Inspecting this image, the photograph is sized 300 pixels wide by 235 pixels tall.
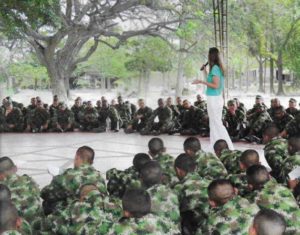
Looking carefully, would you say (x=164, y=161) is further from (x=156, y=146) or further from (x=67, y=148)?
(x=67, y=148)

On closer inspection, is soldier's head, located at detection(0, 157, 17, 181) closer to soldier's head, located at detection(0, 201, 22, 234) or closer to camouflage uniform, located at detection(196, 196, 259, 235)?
soldier's head, located at detection(0, 201, 22, 234)

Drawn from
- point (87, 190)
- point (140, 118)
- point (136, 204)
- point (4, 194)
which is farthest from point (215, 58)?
point (140, 118)

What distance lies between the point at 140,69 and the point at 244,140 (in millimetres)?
17878

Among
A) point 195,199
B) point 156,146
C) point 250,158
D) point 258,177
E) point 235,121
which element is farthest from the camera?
point 235,121

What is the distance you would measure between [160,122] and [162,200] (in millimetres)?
8245

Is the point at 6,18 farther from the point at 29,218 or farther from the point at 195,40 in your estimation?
the point at 195,40

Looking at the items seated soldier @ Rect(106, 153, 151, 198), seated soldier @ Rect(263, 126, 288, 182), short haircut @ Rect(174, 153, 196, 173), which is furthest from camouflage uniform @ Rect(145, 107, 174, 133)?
short haircut @ Rect(174, 153, 196, 173)

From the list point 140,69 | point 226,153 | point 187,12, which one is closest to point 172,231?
point 226,153

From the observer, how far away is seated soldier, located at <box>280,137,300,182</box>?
4.76 m

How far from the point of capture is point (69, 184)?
14.3 feet

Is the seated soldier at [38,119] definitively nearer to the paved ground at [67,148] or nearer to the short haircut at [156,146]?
the paved ground at [67,148]

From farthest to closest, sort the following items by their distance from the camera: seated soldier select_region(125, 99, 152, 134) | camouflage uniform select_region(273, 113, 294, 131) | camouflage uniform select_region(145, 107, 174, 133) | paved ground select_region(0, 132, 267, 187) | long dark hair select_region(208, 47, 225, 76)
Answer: seated soldier select_region(125, 99, 152, 134) < camouflage uniform select_region(145, 107, 174, 133) < camouflage uniform select_region(273, 113, 294, 131) < paved ground select_region(0, 132, 267, 187) < long dark hair select_region(208, 47, 225, 76)

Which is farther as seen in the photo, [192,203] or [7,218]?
[192,203]

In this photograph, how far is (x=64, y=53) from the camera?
17.3 metres
